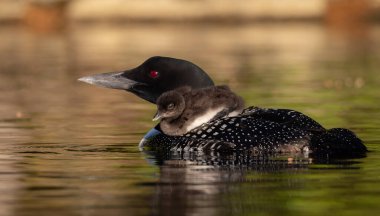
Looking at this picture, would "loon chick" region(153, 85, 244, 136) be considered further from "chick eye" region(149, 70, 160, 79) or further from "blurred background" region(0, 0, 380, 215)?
"chick eye" region(149, 70, 160, 79)

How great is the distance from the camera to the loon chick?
503 inches

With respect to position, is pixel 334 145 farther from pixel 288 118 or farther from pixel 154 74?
pixel 154 74

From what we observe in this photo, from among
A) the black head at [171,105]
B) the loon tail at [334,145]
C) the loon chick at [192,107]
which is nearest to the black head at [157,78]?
the loon chick at [192,107]

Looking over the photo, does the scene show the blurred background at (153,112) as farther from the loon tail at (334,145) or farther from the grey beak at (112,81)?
the grey beak at (112,81)

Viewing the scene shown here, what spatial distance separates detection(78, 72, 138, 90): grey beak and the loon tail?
2136mm

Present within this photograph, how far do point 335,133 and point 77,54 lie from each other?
2294cm

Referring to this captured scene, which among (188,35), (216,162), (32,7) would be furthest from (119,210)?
(32,7)

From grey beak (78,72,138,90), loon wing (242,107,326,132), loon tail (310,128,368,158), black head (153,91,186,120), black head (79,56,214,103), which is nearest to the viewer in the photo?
loon tail (310,128,368,158)

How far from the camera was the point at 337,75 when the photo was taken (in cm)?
2602

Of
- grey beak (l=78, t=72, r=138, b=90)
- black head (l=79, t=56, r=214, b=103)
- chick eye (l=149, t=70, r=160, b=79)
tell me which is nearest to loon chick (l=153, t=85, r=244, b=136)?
black head (l=79, t=56, r=214, b=103)

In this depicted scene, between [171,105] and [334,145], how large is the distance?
1.43 meters

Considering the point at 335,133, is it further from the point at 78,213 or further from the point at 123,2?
the point at 123,2

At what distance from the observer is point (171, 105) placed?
1276 centimetres

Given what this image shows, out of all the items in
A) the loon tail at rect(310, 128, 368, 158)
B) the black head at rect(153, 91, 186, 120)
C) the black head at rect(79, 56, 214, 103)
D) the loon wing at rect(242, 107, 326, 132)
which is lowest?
the loon tail at rect(310, 128, 368, 158)
